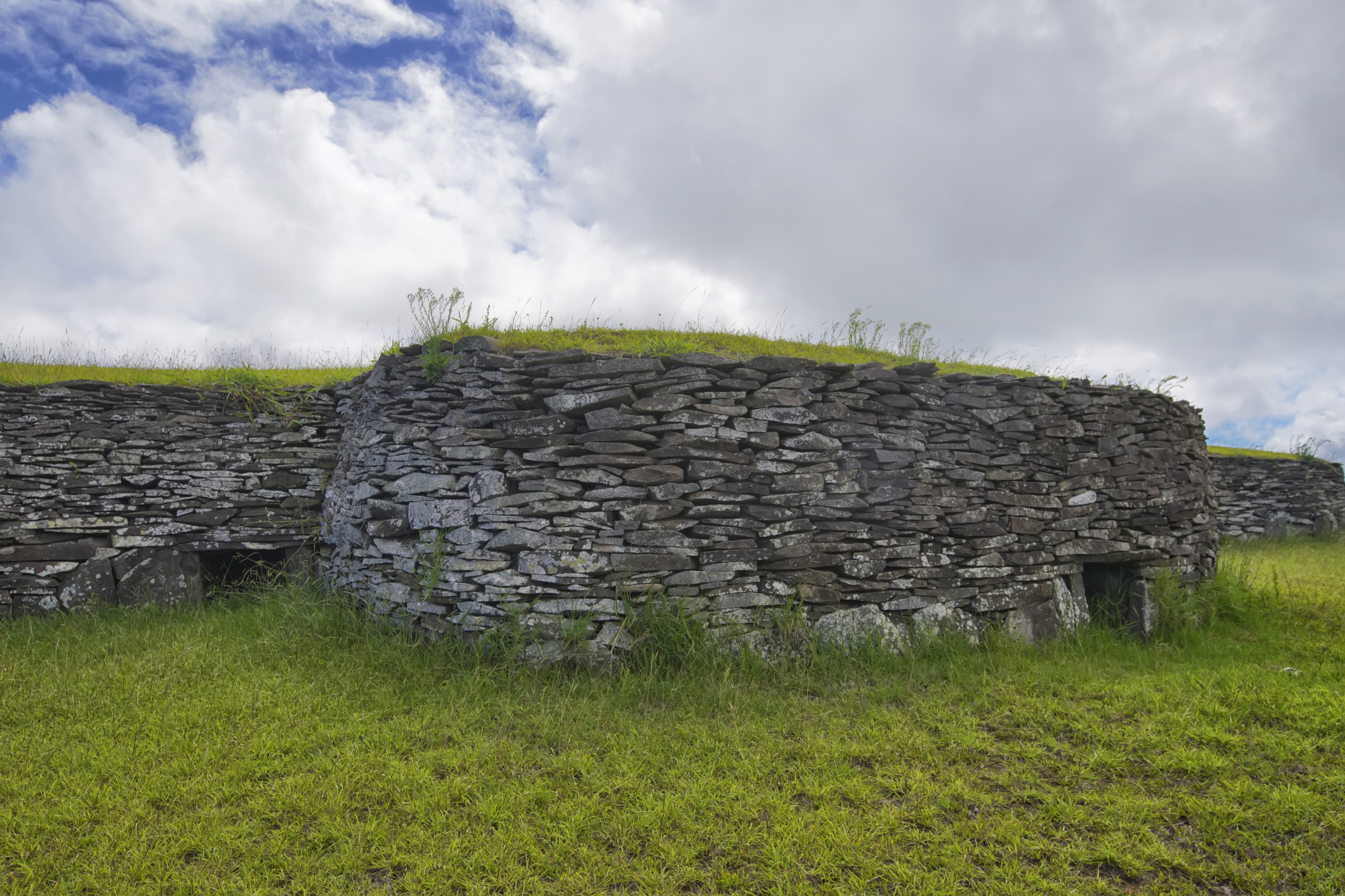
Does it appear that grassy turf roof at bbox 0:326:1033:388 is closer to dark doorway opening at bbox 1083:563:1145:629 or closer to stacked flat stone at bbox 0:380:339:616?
stacked flat stone at bbox 0:380:339:616

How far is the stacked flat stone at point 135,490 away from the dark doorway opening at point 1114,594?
27.2 feet

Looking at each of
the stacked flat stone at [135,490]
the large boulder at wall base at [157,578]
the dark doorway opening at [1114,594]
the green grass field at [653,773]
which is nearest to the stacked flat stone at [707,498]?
the green grass field at [653,773]

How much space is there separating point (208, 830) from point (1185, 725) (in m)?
5.91

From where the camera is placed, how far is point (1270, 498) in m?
15.3

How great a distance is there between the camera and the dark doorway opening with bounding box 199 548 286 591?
24.3ft

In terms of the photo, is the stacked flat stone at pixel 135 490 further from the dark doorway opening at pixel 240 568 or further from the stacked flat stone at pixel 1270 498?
the stacked flat stone at pixel 1270 498

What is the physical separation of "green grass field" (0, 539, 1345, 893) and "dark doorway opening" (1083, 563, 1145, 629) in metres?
1.18

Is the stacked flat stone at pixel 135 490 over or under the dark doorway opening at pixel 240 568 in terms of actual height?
over

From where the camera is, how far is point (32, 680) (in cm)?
538

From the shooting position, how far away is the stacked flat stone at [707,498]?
17.6 feet

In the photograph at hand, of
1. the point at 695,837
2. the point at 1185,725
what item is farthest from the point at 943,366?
the point at 695,837

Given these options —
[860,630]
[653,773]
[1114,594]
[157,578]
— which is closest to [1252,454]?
[1114,594]

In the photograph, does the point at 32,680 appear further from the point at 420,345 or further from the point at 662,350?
Answer: the point at 662,350

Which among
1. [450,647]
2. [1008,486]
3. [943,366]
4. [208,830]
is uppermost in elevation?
[943,366]
